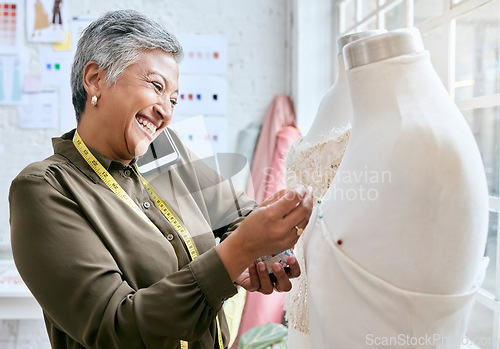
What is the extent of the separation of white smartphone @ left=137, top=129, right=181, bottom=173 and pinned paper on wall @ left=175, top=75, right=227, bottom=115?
1356 mm

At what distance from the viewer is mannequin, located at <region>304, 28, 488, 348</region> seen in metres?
0.61

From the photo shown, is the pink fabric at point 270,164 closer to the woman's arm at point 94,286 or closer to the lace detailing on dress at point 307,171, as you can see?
the lace detailing on dress at point 307,171

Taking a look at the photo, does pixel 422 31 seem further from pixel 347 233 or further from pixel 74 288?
pixel 74 288

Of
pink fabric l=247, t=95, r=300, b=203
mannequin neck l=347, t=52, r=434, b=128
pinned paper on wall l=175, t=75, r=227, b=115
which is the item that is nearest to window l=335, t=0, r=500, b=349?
mannequin neck l=347, t=52, r=434, b=128

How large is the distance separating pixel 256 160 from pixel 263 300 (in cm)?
74

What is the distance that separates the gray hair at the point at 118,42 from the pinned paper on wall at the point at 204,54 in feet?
4.95

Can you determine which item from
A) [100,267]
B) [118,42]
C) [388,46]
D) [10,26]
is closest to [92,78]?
[118,42]

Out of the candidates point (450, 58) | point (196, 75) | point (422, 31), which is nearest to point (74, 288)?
point (450, 58)

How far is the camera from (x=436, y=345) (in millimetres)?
646

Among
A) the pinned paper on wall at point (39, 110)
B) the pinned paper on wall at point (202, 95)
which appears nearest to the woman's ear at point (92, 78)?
the pinned paper on wall at point (202, 95)

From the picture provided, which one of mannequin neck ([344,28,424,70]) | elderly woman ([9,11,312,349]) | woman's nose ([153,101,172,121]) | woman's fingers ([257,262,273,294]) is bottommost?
woman's fingers ([257,262,273,294])

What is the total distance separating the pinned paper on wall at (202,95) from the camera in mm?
2529

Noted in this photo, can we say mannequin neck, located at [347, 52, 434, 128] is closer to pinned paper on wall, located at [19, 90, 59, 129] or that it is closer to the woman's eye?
the woman's eye

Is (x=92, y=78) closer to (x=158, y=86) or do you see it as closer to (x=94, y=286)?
(x=158, y=86)
